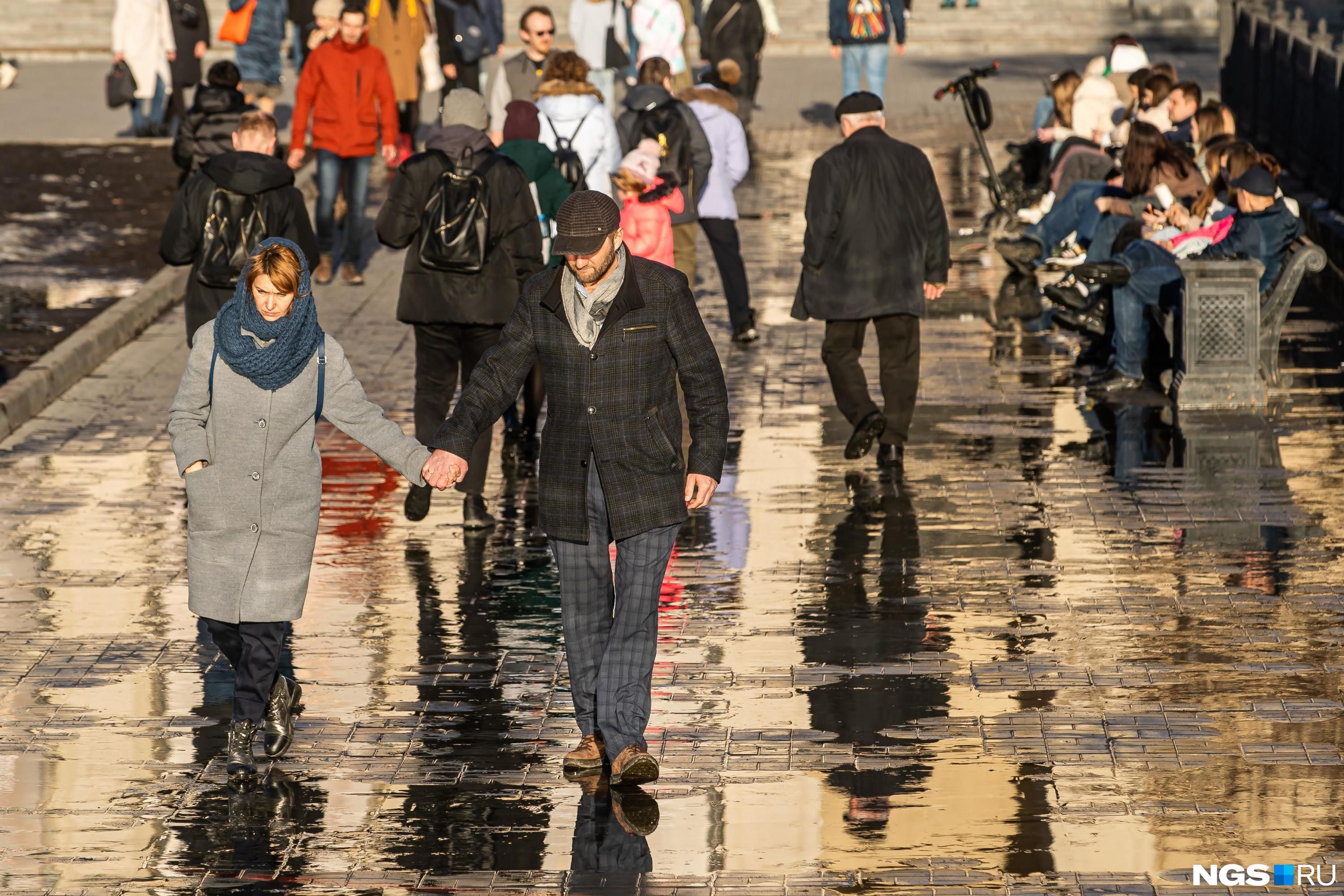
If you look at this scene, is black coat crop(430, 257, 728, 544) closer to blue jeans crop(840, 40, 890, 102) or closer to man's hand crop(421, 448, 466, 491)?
man's hand crop(421, 448, 466, 491)

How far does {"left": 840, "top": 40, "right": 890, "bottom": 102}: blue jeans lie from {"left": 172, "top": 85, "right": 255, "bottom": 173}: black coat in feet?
37.8

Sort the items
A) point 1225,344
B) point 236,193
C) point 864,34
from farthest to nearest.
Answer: point 864,34 → point 1225,344 → point 236,193

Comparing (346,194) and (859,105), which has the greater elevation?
(859,105)

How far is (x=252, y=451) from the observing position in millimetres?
7246

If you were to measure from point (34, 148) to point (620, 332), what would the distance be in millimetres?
18849

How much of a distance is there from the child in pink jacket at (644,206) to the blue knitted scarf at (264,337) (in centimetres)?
526

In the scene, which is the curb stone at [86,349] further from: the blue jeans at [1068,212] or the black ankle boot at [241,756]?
the blue jeans at [1068,212]

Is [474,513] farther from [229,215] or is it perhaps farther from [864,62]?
[864,62]

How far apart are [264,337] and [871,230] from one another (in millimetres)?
5259

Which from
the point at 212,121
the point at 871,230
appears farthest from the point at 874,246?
the point at 212,121

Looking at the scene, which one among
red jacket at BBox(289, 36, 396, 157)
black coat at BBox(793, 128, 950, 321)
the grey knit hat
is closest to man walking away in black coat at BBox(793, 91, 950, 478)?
black coat at BBox(793, 128, 950, 321)

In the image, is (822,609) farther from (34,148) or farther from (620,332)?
(34,148)

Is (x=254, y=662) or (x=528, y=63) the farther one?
(x=528, y=63)

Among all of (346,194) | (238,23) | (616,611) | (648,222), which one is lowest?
(346,194)
